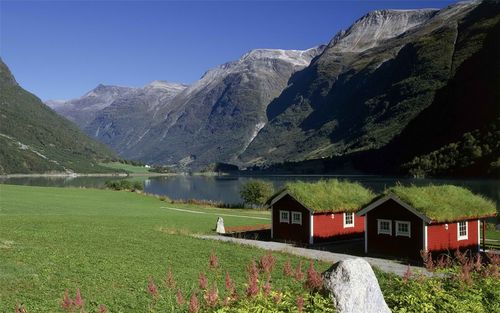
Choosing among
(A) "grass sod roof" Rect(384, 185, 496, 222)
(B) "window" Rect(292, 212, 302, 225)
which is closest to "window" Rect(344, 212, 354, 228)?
(B) "window" Rect(292, 212, 302, 225)

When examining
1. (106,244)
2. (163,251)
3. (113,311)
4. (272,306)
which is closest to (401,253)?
(163,251)

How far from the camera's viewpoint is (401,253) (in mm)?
34688

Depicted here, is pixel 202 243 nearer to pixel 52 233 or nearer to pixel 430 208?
pixel 52 233

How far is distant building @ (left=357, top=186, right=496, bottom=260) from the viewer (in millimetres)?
33656

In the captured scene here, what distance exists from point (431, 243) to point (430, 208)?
2.28 meters

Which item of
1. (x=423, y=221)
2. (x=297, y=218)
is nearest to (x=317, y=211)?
(x=297, y=218)

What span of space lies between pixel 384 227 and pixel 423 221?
10.6ft

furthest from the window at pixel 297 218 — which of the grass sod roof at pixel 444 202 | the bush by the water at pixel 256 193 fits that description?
the bush by the water at pixel 256 193

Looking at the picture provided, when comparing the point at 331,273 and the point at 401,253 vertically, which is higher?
the point at 331,273

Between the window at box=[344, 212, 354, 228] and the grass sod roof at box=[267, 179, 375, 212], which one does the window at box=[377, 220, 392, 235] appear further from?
the window at box=[344, 212, 354, 228]

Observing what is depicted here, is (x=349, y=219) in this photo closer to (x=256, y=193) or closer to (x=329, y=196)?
(x=329, y=196)

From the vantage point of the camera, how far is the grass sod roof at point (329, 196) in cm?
4134

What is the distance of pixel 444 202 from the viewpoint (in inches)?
1377

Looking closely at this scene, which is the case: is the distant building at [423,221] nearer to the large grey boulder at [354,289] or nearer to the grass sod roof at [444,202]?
the grass sod roof at [444,202]
